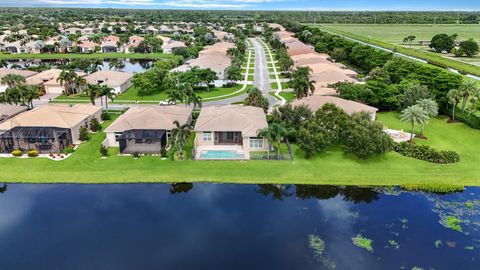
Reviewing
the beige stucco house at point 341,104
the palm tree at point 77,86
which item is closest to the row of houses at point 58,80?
the palm tree at point 77,86

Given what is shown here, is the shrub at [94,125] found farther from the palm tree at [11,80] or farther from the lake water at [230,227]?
the palm tree at [11,80]

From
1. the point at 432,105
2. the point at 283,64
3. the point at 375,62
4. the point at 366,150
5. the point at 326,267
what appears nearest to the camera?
the point at 326,267

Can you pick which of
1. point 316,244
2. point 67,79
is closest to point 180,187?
point 316,244

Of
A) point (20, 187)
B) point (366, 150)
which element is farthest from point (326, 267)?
point (20, 187)

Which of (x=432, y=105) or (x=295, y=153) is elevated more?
(x=432, y=105)

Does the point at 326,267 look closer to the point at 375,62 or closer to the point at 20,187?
the point at 20,187

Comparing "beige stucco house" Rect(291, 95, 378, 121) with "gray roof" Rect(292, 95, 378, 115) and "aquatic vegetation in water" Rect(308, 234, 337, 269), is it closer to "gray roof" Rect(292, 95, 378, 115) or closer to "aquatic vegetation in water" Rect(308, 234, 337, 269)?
"gray roof" Rect(292, 95, 378, 115)

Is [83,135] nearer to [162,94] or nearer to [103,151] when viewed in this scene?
[103,151]
